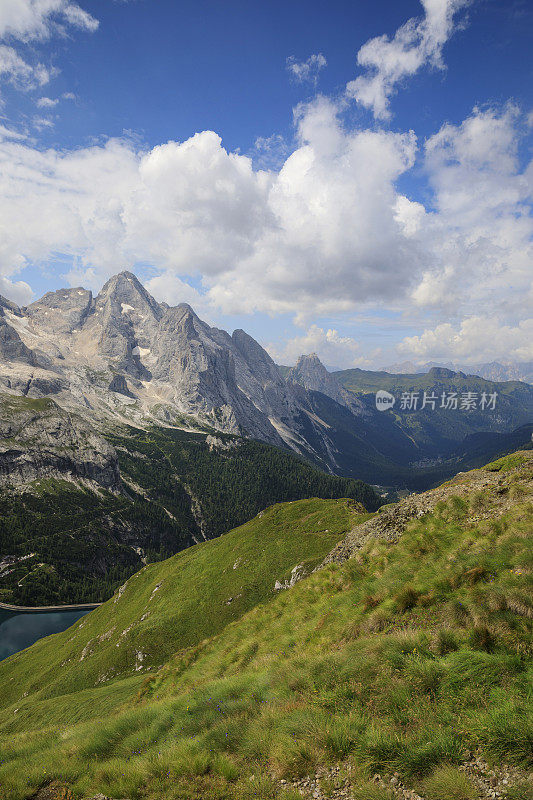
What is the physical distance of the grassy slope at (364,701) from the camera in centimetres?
763

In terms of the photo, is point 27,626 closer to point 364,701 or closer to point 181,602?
point 181,602

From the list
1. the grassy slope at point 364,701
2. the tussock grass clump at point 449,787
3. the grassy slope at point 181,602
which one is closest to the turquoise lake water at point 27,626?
the grassy slope at point 181,602

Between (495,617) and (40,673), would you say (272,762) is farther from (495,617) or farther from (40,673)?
(40,673)

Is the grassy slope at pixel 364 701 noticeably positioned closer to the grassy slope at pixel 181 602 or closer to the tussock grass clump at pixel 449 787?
the tussock grass clump at pixel 449 787

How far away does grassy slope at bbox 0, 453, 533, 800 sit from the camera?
763cm

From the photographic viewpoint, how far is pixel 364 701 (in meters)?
9.48

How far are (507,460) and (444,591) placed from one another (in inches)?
1367

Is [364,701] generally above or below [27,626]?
above

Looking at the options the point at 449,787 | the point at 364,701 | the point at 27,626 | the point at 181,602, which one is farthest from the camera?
the point at 27,626

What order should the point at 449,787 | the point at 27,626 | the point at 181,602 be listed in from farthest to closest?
the point at 27,626
the point at 181,602
the point at 449,787

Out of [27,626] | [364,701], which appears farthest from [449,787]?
[27,626]

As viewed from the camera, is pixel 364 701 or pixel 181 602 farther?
pixel 181 602

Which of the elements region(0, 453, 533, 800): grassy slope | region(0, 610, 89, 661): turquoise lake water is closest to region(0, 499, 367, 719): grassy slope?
region(0, 453, 533, 800): grassy slope

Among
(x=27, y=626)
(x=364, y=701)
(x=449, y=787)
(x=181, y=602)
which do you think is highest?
(x=449, y=787)
